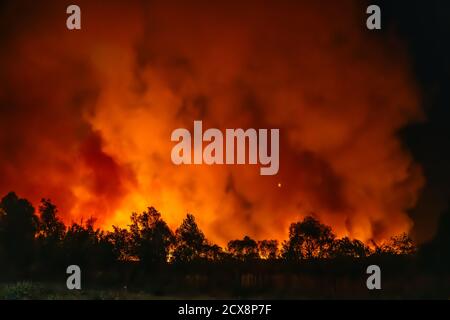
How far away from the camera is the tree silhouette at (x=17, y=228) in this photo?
66.3ft

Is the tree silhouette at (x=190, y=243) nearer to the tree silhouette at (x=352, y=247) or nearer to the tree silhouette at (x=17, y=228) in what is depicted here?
the tree silhouette at (x=352, y=247)

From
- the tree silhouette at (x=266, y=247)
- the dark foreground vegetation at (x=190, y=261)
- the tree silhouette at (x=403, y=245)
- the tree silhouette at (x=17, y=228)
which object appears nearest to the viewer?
the dark foreground vegetation at (x=190, y=261)

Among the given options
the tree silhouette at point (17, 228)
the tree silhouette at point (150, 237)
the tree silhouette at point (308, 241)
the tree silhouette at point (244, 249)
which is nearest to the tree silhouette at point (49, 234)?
the tree silhouette at point (17, 228)

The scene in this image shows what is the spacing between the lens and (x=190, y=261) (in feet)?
67.4

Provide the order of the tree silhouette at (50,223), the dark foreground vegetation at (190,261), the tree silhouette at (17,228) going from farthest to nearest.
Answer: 1. the tree silhouette at (50,223)
2. the tree silhouette at (17,228)
3. the dark foreground vegetation at (190,261)

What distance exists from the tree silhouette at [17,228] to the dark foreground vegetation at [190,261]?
28 millimetres

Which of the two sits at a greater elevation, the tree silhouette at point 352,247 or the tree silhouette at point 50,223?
the tree silhouette at point 50,223

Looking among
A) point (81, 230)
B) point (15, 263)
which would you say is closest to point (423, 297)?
point (81, 230)

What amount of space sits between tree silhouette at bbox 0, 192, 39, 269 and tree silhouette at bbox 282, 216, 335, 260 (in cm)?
718

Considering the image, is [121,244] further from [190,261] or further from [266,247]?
[266,247]

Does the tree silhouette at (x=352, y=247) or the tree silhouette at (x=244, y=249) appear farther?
the tree silhouette at (x=244, y=249)

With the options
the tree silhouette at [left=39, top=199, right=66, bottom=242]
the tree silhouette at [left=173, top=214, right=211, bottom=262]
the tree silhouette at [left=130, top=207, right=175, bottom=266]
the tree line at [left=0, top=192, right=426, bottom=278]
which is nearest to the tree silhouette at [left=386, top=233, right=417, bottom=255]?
the tree line at [left=0, top=192, right=426, bottom=278]
